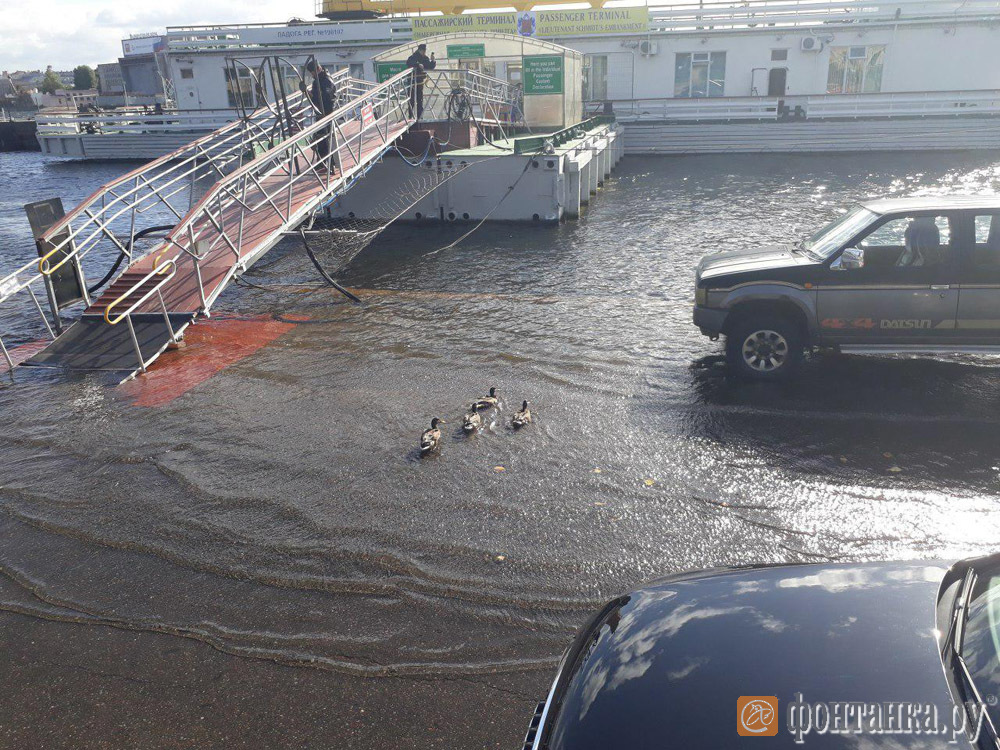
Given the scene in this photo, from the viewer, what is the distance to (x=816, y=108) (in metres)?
30.7

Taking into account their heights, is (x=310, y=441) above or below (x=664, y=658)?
below

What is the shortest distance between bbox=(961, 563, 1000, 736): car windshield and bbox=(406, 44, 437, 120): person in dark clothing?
17.7 meters

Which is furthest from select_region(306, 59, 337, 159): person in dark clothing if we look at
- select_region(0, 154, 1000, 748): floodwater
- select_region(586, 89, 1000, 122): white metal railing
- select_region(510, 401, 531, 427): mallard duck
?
select_region(586, 89, 1000, 122): white metal railing

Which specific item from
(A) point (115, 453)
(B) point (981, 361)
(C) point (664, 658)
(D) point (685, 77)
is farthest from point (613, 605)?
(D) point (685, 77)

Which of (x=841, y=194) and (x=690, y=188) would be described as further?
(x=690, y=188)

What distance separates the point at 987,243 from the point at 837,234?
142 cm

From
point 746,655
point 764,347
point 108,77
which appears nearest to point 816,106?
point 764,347

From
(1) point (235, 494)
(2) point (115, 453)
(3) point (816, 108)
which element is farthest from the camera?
(3) point (816, 108)

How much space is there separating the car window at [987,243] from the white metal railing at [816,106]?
25436 millimetres

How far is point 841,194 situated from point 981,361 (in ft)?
44.2

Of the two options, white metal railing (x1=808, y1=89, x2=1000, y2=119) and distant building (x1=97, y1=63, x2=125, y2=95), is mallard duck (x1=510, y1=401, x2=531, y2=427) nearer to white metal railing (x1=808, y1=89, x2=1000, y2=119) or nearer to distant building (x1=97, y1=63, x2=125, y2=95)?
white metal railing (x1=808, y1=89, x2=1000, y2=119)

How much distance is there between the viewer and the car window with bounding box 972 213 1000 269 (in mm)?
7566

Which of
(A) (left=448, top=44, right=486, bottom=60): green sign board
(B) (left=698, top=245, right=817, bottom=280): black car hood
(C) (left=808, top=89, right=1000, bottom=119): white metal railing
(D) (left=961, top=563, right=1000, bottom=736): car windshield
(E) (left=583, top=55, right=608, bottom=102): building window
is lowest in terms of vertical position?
(C) (left=808, top=89, right=1000, bottom=119): white metal railing

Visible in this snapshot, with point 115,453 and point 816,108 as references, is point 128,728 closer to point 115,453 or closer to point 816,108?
point 115,453
